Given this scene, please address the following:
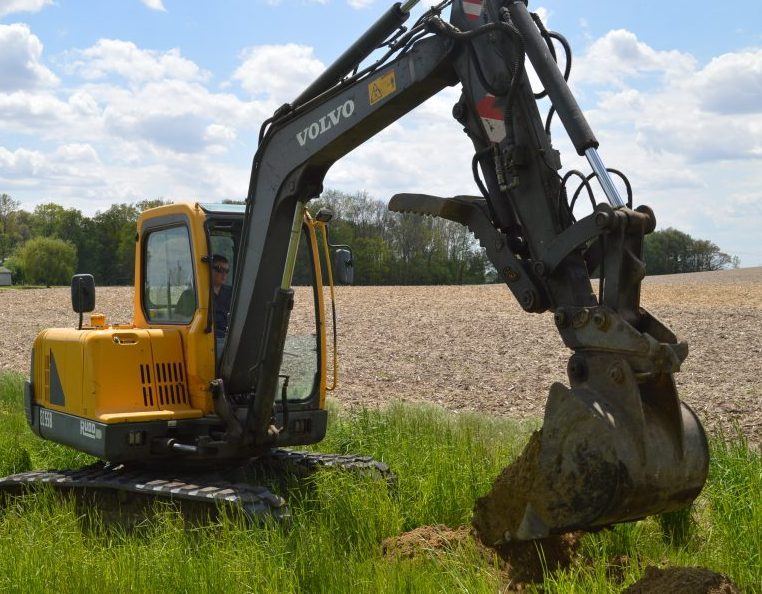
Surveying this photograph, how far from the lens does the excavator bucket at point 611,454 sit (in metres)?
3.97

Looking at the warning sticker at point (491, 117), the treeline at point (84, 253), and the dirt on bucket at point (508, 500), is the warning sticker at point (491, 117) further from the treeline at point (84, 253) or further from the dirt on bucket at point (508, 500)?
the treeline at point (84, 253)

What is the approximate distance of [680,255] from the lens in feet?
223

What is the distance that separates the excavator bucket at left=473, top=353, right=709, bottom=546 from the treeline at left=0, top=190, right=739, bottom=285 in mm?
47808

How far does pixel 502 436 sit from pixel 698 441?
14.7 feet

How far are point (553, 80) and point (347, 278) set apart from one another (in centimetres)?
312

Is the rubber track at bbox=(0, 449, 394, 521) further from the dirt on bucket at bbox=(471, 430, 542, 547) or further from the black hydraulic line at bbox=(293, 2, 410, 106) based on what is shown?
the black hydraulic line at bbox=(293, 2, 410, 106)

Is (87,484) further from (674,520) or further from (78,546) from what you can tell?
(674,520)

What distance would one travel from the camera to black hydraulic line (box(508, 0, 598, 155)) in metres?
4.46

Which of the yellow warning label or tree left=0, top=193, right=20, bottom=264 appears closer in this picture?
the yellow warning label

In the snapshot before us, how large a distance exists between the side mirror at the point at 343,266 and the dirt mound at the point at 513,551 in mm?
2393

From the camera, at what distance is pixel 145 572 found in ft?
16.4

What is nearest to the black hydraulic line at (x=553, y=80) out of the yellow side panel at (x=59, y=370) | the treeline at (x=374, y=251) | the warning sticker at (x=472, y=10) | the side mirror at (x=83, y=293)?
the warning sticker at (x=472, y=10)

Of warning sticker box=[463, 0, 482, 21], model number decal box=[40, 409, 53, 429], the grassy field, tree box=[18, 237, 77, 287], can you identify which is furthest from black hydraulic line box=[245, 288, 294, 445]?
tree box=[18, 237, 77, 287]

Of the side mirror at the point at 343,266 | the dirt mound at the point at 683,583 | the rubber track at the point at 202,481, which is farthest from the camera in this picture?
the side mirror at the point at 343,266
